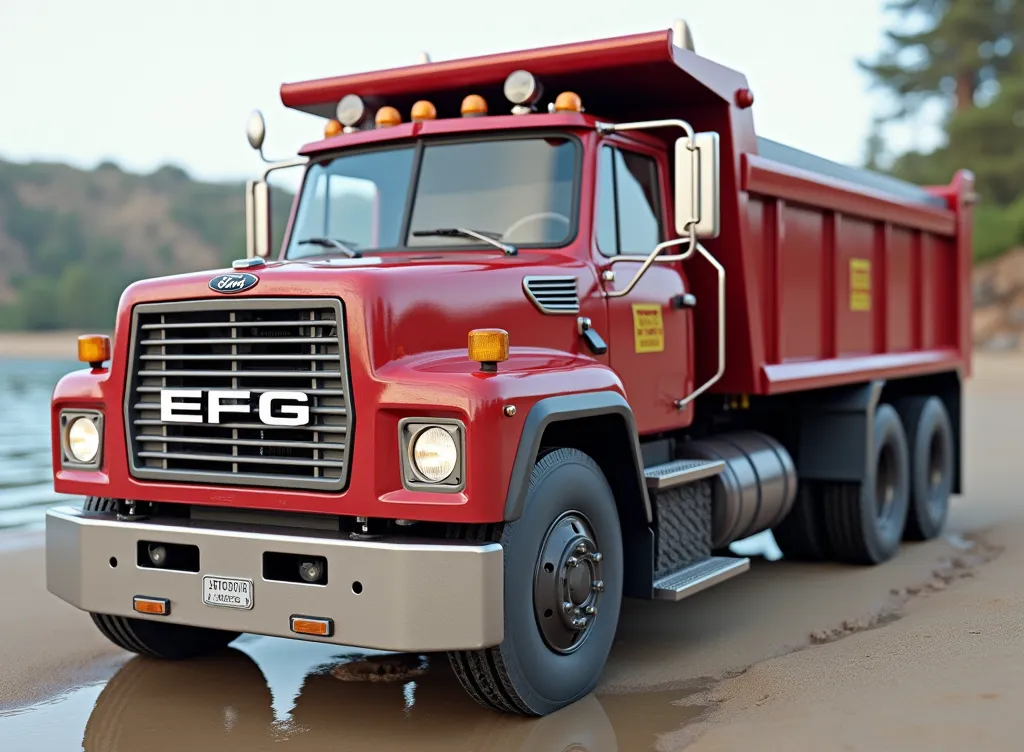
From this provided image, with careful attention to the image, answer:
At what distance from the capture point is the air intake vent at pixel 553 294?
5.33 metres

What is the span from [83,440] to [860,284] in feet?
17.7

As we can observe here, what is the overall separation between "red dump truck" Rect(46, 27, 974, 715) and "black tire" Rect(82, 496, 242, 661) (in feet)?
0.05

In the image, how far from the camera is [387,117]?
6.35 m

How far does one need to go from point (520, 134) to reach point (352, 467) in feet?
6.99

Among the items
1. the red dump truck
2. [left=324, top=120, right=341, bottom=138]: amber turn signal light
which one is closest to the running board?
the red dump truck

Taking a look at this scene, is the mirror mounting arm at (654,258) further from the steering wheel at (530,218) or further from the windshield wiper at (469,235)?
the windshield wiper at (469,235)

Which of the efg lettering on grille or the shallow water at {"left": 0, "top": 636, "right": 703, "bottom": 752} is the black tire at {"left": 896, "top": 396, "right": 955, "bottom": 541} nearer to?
the shallow water at {"left": 0, "top": 636, "right": 703, "bottom": 752}

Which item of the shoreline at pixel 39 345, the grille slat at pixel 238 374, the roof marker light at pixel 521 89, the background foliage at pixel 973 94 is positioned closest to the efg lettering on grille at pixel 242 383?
the grille slat at pixel 238 374

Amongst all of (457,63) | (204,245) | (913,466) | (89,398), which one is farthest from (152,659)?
(204,245)

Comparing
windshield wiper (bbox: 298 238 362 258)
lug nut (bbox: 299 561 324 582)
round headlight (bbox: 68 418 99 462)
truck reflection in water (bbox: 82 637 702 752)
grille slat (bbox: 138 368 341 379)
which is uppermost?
windshield wiper (bbox: 298 238 362 258)

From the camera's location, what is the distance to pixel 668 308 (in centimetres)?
632

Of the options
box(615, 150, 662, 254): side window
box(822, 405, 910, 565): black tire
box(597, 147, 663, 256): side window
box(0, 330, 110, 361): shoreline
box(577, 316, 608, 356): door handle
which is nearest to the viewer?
box(577, 316, 608, 356): door handle

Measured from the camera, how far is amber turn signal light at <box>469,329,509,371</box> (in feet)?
15.0

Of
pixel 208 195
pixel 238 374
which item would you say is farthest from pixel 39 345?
pixel 238 374
